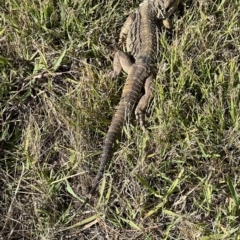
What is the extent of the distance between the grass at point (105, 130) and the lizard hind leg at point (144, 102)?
0.19ft

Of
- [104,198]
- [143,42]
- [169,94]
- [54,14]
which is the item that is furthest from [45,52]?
[104,198]

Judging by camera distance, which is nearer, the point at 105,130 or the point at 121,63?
the point at 105,130

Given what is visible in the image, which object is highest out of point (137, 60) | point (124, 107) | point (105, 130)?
point (137, 60)

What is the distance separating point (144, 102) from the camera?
4316mm

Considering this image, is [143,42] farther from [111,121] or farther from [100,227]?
[100,227]

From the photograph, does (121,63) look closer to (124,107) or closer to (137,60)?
(137,60)

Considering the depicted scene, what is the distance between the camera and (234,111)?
13.6ft

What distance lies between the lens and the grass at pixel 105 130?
3.90m

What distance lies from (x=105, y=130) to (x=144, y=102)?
1.28 feet

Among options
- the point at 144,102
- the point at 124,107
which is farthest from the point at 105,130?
the point at 144,102

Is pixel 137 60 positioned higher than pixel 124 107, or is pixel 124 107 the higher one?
pixel 137 60

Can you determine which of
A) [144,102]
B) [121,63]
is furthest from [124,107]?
[121,63]

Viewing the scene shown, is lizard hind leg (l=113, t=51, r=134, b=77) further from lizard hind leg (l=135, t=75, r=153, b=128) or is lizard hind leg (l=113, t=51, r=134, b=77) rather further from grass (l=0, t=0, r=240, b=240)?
lizard hind leg (l=135, t=75, r=153, b=128)

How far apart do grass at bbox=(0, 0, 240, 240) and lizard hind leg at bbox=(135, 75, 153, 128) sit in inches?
2.3
